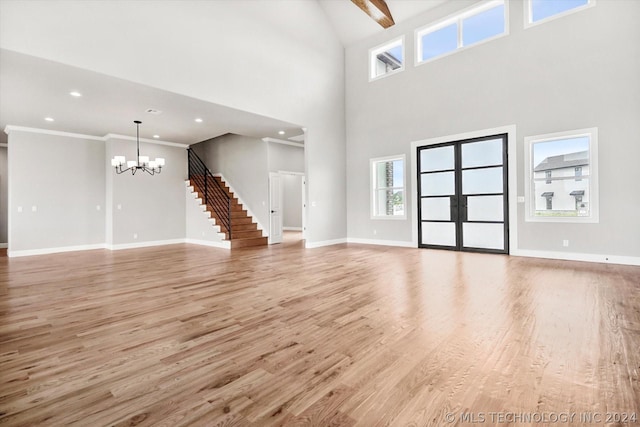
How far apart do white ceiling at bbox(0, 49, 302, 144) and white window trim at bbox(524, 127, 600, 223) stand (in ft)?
16.3

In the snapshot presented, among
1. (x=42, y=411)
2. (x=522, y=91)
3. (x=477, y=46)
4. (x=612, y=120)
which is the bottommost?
(x=42, y=411)

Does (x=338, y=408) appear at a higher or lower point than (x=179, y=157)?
lower

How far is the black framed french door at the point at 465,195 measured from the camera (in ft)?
20.8

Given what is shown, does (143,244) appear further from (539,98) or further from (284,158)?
(539,98)

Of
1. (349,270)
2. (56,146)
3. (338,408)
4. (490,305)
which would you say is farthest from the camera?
(56,146)

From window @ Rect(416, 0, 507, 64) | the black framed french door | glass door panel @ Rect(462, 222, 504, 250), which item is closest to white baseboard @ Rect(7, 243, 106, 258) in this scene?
the black framed french door

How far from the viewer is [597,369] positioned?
1.85m

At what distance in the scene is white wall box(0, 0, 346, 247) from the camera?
4176mm

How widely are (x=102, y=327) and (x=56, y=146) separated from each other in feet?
24.8

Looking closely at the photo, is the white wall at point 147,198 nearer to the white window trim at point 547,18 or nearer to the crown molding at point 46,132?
the crown molding at point 46,132

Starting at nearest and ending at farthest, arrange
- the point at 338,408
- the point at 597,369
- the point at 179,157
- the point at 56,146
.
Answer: the point at 338,408 < the point at 597,369 < the point at 56,146 < the point at 179,157

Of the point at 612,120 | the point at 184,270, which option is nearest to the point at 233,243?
the point at 184,270

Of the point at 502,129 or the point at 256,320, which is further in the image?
the point at 502,129

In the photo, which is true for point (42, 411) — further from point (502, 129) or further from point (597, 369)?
point (502, 129)
